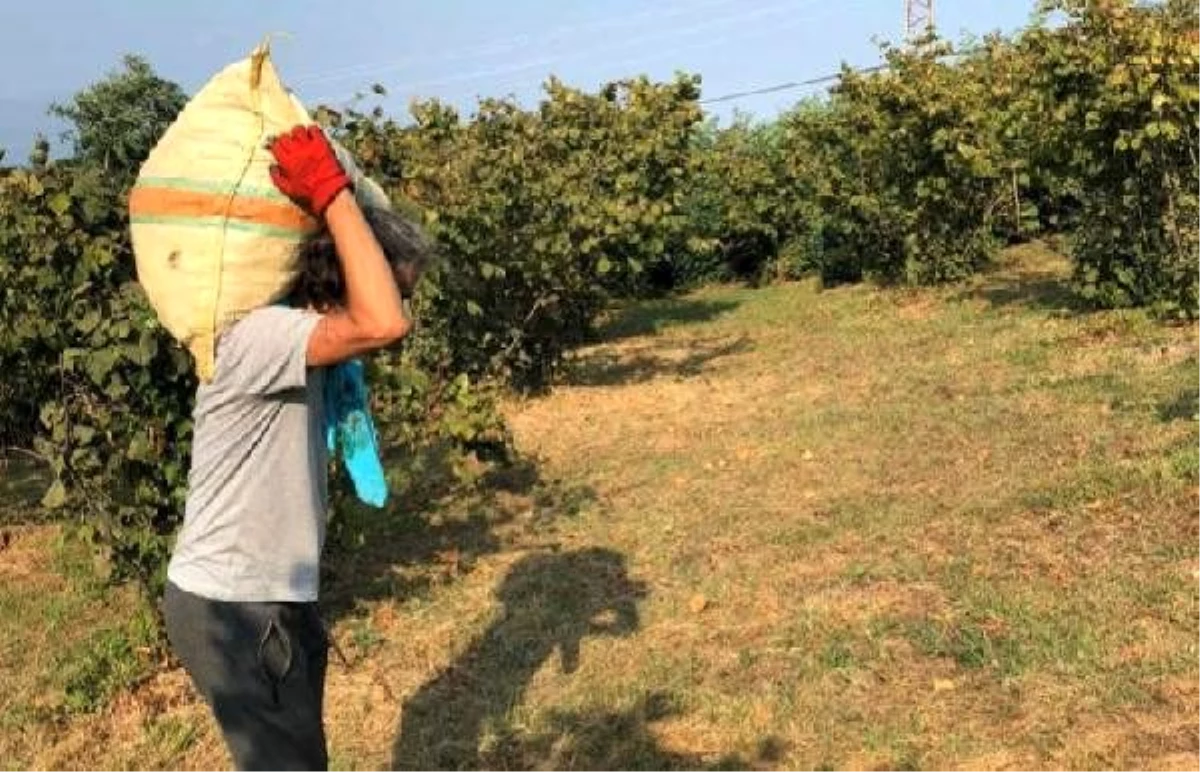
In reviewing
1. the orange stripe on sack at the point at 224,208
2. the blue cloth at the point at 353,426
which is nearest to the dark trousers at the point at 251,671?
the blue cloth at the point at 353,426

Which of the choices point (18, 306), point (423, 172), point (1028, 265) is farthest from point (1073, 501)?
point (1028, 265)

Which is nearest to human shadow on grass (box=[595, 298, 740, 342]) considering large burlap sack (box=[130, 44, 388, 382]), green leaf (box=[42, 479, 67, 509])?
green leaf (box=[42, 479, 67, 509])

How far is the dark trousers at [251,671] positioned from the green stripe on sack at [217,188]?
751 mm

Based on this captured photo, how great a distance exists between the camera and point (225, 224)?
2268 millimetres

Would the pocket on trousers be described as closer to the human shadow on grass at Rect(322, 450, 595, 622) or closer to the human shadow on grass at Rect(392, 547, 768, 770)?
the human shadow on grass at Rect(392, 547, 768, 770)

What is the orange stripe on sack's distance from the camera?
227 cm

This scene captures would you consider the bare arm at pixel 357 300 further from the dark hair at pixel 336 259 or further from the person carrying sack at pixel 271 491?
the dark hair at pixel 336 259

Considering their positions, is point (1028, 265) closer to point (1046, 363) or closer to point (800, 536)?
point (1046, 363)

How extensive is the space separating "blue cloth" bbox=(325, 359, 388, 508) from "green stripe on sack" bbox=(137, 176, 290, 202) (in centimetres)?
45

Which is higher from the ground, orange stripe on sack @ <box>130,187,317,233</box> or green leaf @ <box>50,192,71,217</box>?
green leaf @ <box>50,192,71,217</box>

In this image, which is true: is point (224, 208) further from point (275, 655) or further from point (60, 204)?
point (60, 204)

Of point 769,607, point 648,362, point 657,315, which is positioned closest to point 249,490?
point 769,607

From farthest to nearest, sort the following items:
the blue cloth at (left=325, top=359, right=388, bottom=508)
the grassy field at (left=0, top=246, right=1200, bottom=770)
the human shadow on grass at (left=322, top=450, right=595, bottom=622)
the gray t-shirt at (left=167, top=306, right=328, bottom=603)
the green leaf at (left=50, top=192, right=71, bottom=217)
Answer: the human shadow on grass at (left=322, top=450, right=595, bottom=622) → the green leaf at (left=50, top=192, right=71, bottom=217) → the grassy field at (left=0, top=246, right=1200, bottom=770) → the blue cloth at (left=325, top=359, right=388, bottom=508) → the gray t-shirt at (left=167, top=306, right=328, bottom=603)

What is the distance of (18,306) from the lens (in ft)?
15.2
